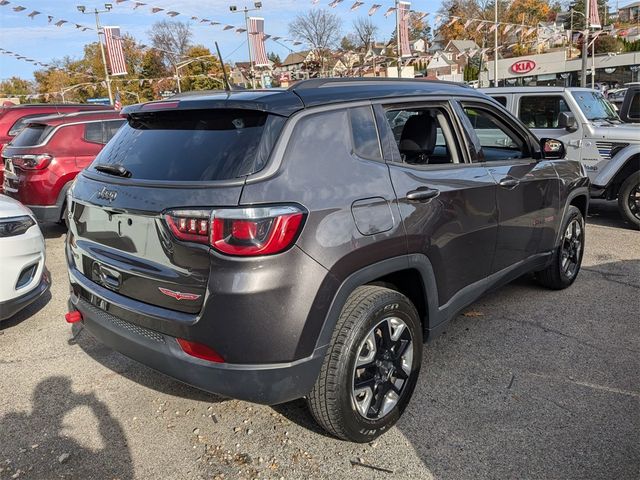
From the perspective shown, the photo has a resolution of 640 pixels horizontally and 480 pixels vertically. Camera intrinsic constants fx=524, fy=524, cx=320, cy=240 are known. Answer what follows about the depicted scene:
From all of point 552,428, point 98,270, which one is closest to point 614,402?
point 552,428

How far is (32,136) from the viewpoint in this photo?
23.7ft

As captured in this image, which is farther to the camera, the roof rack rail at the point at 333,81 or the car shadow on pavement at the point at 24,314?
the car shadow on pavement at the point at 24,314

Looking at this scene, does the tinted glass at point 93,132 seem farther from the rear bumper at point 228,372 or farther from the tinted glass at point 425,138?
the rear bumper at point 228,372

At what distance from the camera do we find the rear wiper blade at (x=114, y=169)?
2.72m

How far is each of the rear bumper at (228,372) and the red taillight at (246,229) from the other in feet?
1.71

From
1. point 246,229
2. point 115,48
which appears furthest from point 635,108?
point 115,48

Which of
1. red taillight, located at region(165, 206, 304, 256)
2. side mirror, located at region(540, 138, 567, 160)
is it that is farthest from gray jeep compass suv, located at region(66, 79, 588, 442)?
side mirror, located at region(540, 138, 567, 160)

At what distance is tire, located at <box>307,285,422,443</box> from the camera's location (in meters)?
2.50

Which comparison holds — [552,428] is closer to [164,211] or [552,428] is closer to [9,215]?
[164,211]

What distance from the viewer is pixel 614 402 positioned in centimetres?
304

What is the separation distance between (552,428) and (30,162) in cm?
682

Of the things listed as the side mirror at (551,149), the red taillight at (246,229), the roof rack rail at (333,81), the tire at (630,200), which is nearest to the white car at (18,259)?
the red taillight at (246,229)

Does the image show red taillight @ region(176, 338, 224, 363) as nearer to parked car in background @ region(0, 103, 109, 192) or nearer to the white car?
the white car

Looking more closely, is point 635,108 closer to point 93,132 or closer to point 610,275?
point 610,275
